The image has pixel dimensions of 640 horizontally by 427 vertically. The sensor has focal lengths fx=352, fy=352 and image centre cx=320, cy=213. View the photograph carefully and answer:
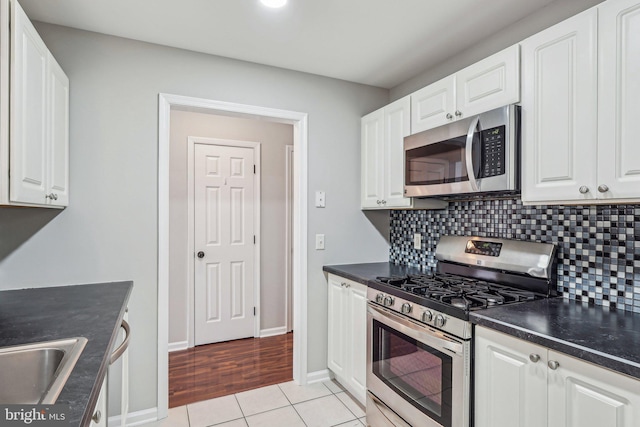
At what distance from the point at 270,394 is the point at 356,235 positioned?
1338 mm

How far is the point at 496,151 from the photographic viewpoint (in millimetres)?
1701

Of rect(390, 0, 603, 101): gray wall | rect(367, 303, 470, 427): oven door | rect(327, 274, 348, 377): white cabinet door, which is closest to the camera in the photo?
rect(367, 303, 470, 427): oven door

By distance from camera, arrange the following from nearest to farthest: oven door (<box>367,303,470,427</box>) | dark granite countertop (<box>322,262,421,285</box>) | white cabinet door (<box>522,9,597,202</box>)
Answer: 1. white cabinet door (<box>522,9,597,202</box>)
2. oven door (<box>367,303,470,427</box>)
3. dark granite countertop (<box>322,262,421,285</box>)

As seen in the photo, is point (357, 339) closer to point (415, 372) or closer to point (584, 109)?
point (415, 372)

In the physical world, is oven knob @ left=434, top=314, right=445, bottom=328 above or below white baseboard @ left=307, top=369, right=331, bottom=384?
above

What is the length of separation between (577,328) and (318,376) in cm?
192

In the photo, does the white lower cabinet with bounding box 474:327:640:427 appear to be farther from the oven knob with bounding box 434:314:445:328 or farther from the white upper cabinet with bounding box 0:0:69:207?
the white upper cabinet with bounding box 0:0:69:207

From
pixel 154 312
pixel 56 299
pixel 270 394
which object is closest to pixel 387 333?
pixel 270 394

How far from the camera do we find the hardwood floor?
256 cm

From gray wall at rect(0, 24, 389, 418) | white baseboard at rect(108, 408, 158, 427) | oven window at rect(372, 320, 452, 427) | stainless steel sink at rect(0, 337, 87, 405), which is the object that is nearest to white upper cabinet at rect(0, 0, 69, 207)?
gray wall at rect(0, 24, 389, 418)

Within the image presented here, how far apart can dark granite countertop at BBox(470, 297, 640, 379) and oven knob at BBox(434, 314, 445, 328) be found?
0.15 meters

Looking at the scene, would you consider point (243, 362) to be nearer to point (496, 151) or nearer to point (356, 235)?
point (356, 235)

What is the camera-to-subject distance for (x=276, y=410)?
91.0 inches

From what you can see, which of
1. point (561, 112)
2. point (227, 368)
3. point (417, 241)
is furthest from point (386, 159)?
point (227, 368)
